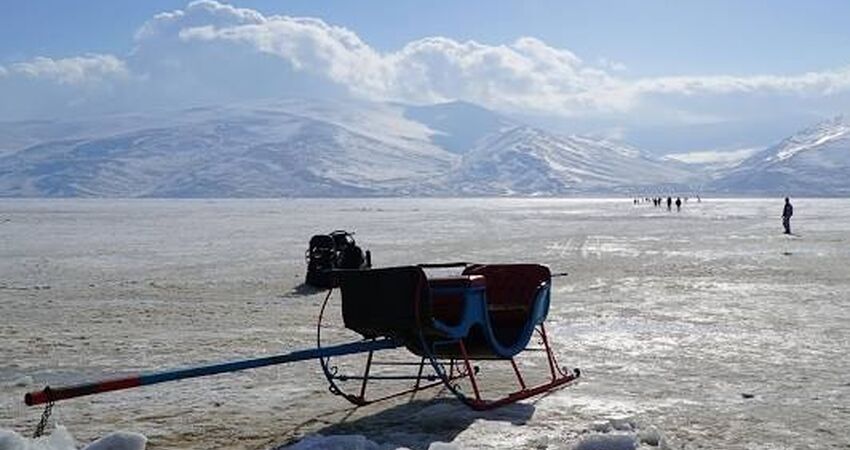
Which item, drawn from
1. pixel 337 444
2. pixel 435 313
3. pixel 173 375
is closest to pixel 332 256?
pixel 435 313

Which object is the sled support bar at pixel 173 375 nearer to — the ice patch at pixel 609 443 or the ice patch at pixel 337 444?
the ice patch at pixel 337 444

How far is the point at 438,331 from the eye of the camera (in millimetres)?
8688

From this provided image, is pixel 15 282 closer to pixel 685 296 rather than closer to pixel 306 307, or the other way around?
pixel 306 307

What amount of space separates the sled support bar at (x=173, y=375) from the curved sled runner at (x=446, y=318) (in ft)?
0.96

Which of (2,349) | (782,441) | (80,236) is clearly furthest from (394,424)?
(80,236)

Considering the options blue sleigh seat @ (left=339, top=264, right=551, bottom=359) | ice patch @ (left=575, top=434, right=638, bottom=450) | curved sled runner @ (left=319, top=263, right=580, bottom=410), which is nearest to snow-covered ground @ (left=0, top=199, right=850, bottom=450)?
ice patch @ (left=575, top=434, right=638, bottom=450)

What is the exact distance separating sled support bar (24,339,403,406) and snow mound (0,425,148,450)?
333 mm

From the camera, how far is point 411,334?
346 inches

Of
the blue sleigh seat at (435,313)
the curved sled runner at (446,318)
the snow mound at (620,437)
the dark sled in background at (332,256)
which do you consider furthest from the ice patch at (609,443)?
the dark sled in background at (332,256)

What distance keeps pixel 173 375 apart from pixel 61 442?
89 centimetres

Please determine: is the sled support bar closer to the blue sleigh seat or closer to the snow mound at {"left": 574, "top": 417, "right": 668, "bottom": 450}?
the blue sleigh seat

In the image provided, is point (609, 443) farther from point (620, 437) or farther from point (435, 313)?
point (435, 313)

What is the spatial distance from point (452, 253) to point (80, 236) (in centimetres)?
2066

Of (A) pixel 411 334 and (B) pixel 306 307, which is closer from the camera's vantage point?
(A) pixel 411 334
